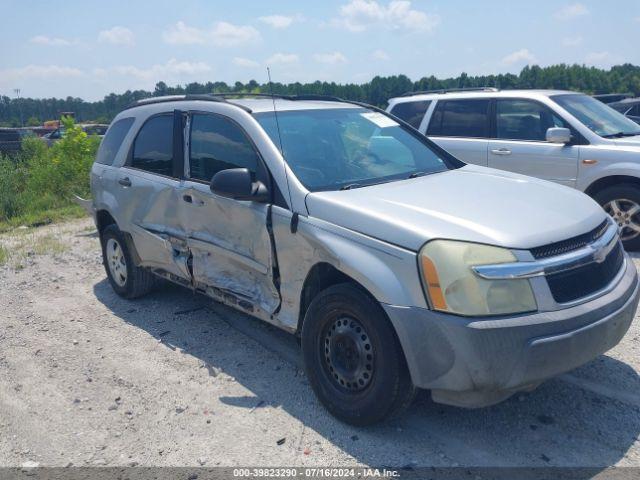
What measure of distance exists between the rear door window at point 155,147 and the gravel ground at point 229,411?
139cm

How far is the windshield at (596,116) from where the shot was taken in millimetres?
7281

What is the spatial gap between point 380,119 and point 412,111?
12.9 feet

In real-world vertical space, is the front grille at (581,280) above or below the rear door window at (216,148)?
below

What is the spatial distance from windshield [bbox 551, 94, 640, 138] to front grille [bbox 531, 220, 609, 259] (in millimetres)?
4283

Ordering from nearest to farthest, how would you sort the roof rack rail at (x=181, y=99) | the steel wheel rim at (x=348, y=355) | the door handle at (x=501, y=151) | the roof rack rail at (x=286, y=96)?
1. the steel wheel rim at (x=348, y=355)
2. the roof rack rail at (x=181, y=99)
3. the roof rack rail at (x=286, y=96)
4. the door handle at (x=501, y=151)

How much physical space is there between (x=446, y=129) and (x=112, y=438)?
6.21 metres

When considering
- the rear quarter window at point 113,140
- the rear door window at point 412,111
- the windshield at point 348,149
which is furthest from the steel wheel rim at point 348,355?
the rear door window at point 412,111

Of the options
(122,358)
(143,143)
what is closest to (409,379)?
(122,358)

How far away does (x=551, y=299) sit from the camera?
3057mm

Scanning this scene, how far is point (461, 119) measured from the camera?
830 centimetres

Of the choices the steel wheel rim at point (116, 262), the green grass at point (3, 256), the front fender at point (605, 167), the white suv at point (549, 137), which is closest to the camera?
the steel wheel rim at point (116, 262)

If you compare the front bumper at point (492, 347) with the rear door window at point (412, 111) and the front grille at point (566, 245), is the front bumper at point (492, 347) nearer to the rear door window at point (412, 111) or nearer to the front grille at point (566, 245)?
the front grille at point (566, 245)

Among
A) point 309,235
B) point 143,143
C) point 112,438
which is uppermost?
point 143,143

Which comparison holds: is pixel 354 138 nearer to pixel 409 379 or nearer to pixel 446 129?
pixel 409 379
